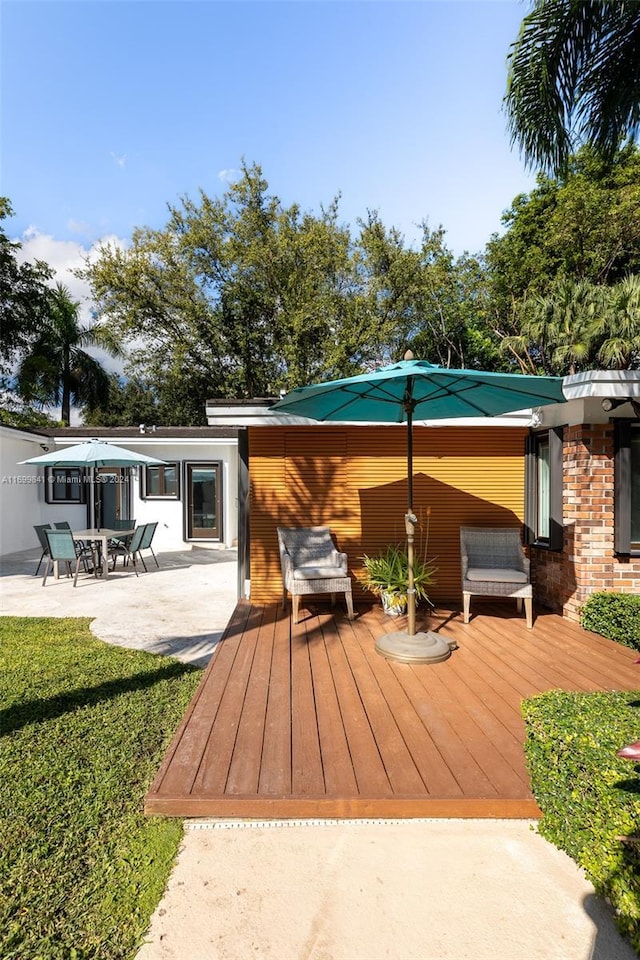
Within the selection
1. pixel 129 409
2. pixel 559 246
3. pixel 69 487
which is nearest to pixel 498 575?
pixel 69 487

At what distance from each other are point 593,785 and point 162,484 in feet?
42.9

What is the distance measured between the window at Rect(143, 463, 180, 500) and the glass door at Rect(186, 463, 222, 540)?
36 cm

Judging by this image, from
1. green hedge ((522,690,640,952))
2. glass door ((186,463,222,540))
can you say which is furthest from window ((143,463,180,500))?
green hedge ((522,690,640,952))

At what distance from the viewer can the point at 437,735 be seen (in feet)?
9.89

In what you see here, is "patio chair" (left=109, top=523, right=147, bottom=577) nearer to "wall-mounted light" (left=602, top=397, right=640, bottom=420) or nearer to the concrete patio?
the concrete patio

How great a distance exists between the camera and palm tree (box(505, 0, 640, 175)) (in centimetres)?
489

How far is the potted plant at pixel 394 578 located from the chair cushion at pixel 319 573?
1.44ft

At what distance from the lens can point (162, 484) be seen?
13844 millimetres

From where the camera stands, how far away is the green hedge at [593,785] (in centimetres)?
179

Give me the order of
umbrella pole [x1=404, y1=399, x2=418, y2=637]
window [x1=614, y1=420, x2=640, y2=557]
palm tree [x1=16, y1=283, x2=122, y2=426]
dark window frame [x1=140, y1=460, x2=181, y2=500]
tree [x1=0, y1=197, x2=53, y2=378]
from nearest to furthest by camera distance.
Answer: umbrella pole [x1=404, y1=399, x2=418, y2=637]
window [x1=614, y1=420, x2=640, y2=557]
dark window frame [x1=140, y1=460, x2=181, y2=500]
tree [x1=0, y1=197, x2=53, y2=378]
palm tree [x1=16, y1=283, x2=122, y2=426]

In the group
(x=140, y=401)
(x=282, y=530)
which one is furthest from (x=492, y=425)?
(x=140, y=401)

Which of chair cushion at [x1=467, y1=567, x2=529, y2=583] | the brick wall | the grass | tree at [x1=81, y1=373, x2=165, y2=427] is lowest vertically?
the grass

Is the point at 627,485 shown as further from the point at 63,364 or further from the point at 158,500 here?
the point at 63,364

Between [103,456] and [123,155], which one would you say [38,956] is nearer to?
[103,456]
